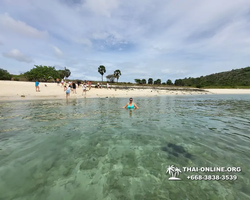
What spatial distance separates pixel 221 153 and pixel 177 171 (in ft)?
7.79

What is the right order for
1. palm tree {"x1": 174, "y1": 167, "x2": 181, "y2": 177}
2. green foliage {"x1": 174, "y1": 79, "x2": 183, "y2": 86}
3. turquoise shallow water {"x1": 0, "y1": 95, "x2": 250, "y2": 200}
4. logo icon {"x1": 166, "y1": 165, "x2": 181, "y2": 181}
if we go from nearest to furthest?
turquoise shallow water {"x1": 0, "y1": 95, "x2": 250, "y2": 200}, logo icon {"x1": 166, "y1": 165, "x2": 181, "y2": 181}, palm tree {"x1": 174, "y1": 167, "x2": 181, "y2": 177}, green foliage {"x1": 174, "y1": 79, "x2": 183, "y2": 86}

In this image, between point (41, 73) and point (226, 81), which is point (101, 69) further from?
point (226, 81)

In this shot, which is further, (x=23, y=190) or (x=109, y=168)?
(x=109, y=168)

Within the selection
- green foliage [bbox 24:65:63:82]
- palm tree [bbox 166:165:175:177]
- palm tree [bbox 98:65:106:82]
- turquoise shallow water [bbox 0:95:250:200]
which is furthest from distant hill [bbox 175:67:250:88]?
palm tree [bbox 166:165:175:177]

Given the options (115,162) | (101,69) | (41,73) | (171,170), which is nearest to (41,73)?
(41,73)

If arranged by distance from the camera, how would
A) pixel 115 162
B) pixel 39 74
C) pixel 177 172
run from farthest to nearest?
pixel 39 74 → pixel 115 162 → pixel 177 172

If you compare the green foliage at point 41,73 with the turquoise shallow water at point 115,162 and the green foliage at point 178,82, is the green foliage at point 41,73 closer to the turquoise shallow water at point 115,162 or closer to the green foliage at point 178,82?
the turquoise shallow water at point 115,162

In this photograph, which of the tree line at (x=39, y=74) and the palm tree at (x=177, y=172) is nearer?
the palm tree at (x=177, y=172)

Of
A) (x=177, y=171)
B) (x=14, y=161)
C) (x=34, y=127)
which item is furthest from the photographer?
(x=34, y=127)

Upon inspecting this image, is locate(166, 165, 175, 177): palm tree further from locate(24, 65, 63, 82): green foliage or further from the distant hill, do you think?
the distant hill

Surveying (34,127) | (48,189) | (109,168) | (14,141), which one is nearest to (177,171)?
(109,168)

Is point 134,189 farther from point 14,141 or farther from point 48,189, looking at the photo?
point 14,141

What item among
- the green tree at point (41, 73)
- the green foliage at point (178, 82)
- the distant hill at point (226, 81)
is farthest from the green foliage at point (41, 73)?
the green foliage at point (178, 82)

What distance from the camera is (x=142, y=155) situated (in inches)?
199
